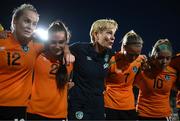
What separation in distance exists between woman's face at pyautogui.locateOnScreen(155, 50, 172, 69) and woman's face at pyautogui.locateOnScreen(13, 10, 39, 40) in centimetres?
163

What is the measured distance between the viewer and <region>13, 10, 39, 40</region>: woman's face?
11.5 feet

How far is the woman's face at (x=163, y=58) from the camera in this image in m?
4.50

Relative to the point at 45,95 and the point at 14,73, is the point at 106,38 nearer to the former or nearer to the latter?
the point at 45,95

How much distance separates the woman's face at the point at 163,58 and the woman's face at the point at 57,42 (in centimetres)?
132

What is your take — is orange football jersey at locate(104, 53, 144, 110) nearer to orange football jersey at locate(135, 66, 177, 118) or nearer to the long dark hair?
orange football jersey at locate(135, 66, 177, 118)

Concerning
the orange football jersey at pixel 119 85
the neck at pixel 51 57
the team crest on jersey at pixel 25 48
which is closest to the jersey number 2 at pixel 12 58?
the team crest on jersey at pixel 25 48

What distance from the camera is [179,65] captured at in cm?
468

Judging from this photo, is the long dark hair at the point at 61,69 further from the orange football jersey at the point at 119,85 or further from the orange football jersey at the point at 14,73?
the orange football jersey at the point at 119,85

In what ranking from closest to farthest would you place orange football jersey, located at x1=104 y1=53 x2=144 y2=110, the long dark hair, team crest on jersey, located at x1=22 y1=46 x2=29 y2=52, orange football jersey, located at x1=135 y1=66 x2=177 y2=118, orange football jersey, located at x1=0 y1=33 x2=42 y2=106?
1. orange football jersey, located at x1=0 y1=33 x2=42 y2=106
2. team crest on jersey, located at x1=22 y1=46 x2=29 y2=52
3. the long dark hair
4. orange football jersey, located at x1=104 y1=53 x2=144 y2=110
5. orange football jersey, located at x1=135 y1=66 x2=177 y2=118

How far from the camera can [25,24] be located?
351cm

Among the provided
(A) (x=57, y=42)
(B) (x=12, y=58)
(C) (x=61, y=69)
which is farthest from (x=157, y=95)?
(B) (x=12, y=58)

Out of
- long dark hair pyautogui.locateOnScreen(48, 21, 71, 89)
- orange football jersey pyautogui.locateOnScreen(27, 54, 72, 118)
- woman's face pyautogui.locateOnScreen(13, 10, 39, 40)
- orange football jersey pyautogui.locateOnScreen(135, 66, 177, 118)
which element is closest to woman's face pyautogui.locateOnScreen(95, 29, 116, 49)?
long dark hair pyautogui.locateOnScreen(48, 21, 71, 89)

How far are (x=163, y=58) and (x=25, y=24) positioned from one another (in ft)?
5.71

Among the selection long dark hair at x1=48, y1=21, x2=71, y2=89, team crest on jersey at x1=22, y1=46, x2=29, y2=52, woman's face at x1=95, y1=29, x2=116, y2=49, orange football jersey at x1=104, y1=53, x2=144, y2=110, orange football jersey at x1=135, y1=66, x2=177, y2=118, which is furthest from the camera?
orange football jersey at x1=135, y1=66, x2=177, y2=118
